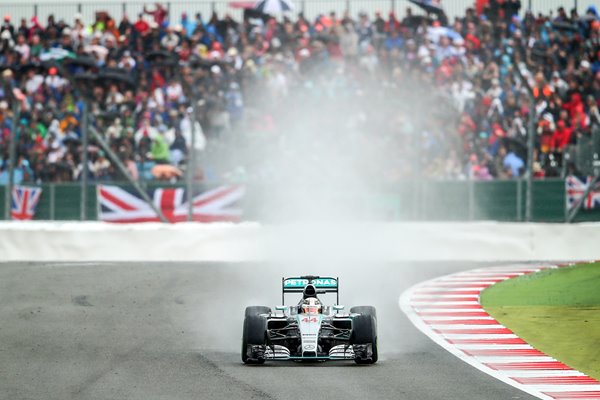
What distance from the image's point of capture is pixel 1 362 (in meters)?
11.6

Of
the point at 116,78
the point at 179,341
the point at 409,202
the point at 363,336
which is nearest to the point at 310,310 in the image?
the point at 363,336

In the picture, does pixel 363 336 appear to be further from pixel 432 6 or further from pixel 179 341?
pixel 432 6

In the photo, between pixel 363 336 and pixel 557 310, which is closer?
pixel 363 336

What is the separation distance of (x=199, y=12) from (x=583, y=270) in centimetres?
1547

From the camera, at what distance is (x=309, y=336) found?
11.3 meters

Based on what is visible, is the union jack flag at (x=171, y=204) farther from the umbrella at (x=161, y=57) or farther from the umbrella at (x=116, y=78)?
the umbrella at (x=161, y=57)

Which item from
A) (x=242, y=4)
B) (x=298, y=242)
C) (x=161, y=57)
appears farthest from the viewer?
(x=242, y=4)

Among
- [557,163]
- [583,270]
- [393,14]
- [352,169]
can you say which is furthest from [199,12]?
[583,270]

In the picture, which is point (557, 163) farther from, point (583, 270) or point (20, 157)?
point (20, 157)

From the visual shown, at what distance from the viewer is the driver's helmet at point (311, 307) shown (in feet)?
38.3

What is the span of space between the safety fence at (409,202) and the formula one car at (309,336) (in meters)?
13.5

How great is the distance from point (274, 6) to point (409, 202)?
28.3 feet

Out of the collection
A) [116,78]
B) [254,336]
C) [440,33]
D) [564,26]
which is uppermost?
[564,26]

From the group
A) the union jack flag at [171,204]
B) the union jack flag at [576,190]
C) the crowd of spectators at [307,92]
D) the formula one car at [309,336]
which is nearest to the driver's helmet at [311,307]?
the formula one car at [309,336]
